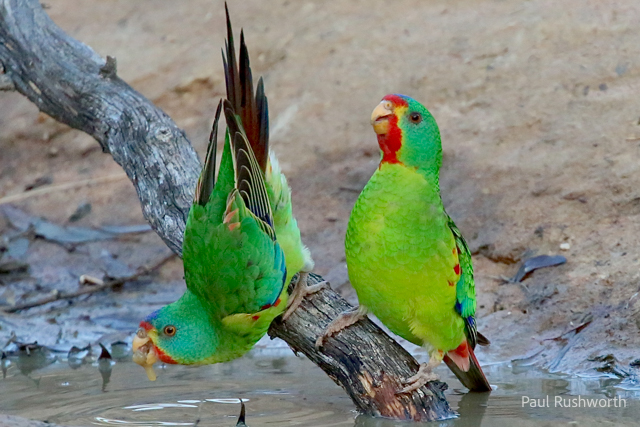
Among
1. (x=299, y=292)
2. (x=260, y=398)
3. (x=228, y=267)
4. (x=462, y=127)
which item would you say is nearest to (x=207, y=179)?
(x=228, y=267)

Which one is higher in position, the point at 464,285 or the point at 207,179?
the point at 207,179

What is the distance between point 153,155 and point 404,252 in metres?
1.58

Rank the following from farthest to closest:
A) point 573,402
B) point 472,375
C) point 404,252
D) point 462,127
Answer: point 462,127 → point 472,375 → point 573,402 → point 404,252

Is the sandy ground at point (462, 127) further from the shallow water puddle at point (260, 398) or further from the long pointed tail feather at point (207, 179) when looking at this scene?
the long pointed tail feather at point (207, 179)

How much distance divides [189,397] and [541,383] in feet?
5.60

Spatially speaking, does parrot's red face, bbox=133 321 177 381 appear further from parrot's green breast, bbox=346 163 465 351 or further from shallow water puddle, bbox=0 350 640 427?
parrot's green breast, bbox=346 163 465 351

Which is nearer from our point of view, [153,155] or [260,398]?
[260,398]

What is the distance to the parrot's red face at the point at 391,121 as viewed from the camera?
123 inches

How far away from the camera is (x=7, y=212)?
6332mm

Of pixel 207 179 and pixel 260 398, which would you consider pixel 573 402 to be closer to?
pixel 260 398

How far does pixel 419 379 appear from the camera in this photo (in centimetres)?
320

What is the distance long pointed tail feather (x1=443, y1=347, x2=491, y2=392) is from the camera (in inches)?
139

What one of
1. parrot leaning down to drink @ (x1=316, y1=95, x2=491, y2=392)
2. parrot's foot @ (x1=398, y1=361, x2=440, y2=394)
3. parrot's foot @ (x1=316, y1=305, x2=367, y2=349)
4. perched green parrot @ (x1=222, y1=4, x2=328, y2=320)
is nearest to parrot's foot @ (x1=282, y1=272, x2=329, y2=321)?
perched green parrot @ (x1=222, y1=4, x2=328, y2=320)

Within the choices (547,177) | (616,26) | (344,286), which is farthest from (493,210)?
(616,26)
